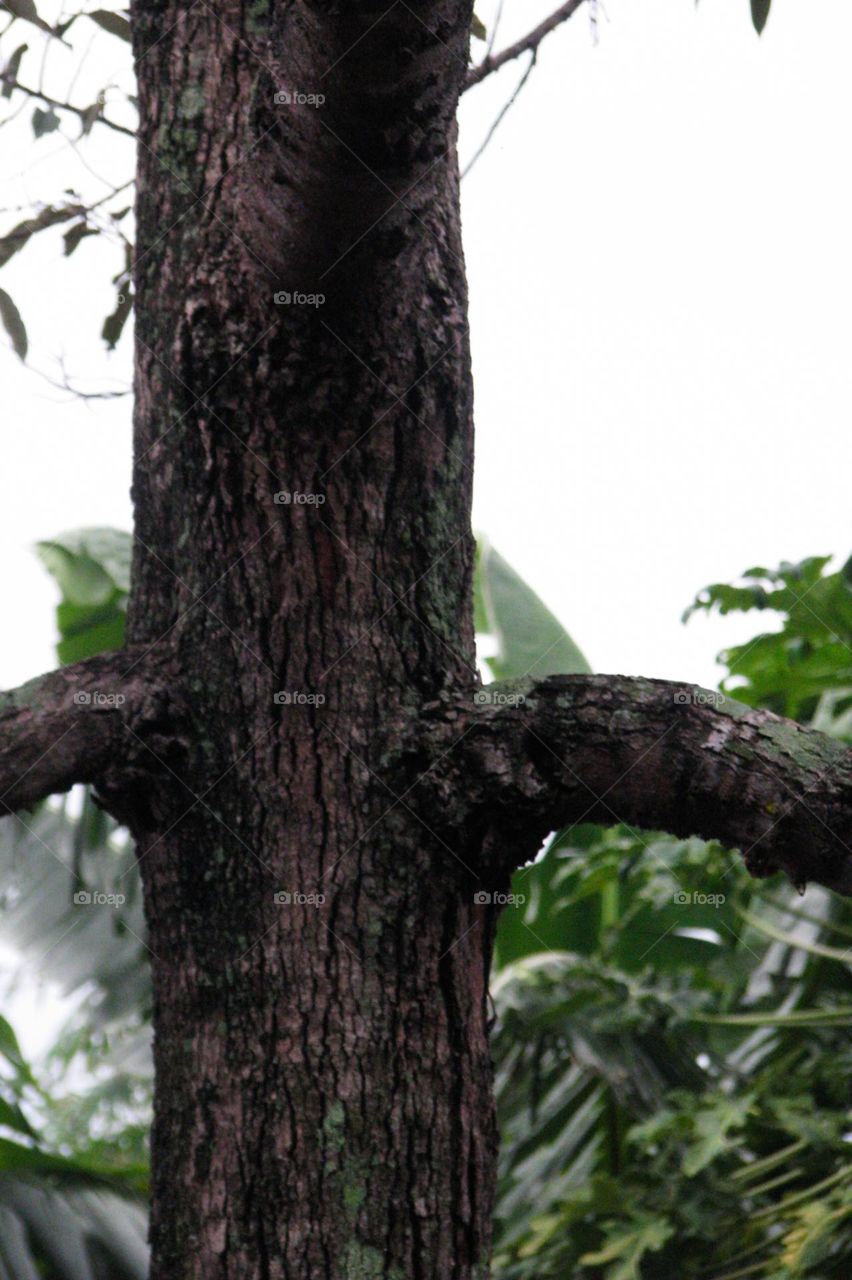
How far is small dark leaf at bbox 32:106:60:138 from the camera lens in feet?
5.48

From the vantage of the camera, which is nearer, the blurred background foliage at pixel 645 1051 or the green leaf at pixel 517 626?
the blurred background foliage at pixel 645 1051

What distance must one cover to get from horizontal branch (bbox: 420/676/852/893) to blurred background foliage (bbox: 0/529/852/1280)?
739mm

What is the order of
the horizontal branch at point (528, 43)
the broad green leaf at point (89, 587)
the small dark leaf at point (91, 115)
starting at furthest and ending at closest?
the broad green leaf at point (89, 587) < the small dark leaf at point (91, 115) < the horizontal branch at point (528, 43)

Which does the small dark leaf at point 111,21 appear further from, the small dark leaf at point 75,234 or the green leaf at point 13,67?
the small dark leaf at point 75,234

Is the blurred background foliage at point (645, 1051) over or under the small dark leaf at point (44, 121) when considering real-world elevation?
under

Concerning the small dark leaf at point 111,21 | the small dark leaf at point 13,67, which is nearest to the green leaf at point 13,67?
the small dark leaf at point 13,67

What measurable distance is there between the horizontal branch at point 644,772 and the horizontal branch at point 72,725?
0.27 meters

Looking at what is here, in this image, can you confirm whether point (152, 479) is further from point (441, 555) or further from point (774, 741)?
point (774, 741)

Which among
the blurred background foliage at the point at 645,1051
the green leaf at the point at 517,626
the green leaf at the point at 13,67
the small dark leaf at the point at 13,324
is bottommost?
the blurred background foliage at the point at 645,1051

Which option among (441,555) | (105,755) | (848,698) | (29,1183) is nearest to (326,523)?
(441,555)

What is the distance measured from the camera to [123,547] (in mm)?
3652

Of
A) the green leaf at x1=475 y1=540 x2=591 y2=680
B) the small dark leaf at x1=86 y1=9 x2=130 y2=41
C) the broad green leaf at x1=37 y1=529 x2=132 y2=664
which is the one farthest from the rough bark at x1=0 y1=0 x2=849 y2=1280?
the green leaf at x1=475 y1=540 x2=591 y2=680

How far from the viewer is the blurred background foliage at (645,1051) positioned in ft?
7.15

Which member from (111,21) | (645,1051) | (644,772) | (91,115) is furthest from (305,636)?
(645,1051)
